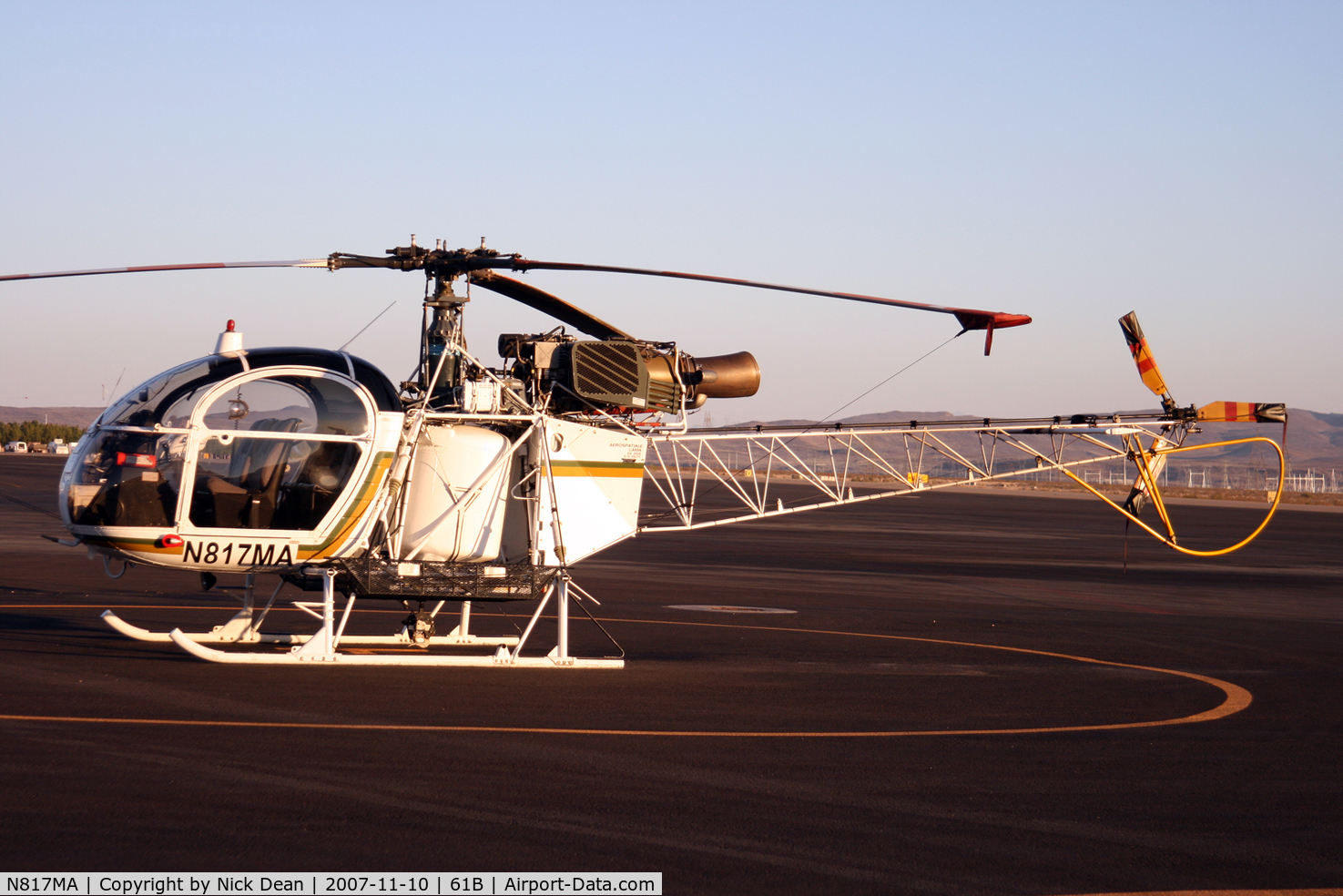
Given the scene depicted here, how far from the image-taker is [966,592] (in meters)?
21.8

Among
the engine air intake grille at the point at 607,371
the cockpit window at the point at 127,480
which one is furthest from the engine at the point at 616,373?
the cockpit window at the point at 127,480

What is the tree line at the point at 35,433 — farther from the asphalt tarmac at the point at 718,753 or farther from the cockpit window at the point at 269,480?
the cockpit window at the point at 269,480

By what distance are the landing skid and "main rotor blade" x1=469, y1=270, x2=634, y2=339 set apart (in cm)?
273

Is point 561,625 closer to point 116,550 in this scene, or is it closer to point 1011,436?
point 116,550

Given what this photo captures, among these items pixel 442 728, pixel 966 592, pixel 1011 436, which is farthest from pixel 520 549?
pixel 966 592

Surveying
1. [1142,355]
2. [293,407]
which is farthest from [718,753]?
[1142,355]

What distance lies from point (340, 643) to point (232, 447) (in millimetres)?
3374

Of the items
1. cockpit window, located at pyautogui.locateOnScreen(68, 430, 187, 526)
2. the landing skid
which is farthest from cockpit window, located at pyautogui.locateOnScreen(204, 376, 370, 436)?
the landing skid

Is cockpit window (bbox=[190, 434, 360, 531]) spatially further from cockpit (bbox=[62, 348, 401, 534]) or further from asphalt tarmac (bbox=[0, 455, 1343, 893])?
asphalt tarmac (bbox=[0, 455, 1343, 893])

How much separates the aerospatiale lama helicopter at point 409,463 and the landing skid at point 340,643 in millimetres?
30

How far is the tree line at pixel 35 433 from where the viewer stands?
142 meters
